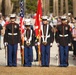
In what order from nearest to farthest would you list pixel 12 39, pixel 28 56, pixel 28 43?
pixel 12 39 → pixel 28 43 → pixel 28 56

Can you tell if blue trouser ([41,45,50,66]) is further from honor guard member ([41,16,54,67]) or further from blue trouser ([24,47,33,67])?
blue trouser ([24,47,33,67])

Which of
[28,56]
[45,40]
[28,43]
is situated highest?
[45,40]

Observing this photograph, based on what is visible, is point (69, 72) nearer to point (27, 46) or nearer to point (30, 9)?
point (27, 46)

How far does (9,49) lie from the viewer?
13.1 m

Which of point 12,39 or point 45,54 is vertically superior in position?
point 12,39

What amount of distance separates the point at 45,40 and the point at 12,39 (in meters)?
1.09

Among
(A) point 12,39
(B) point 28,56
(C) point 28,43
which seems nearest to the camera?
(A) point 12,39

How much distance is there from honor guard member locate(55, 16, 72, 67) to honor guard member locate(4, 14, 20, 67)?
135 cm

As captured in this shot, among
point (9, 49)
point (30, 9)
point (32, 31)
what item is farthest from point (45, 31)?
point (30, 9)

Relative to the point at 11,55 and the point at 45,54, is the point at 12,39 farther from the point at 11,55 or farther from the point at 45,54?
the point at 45,54

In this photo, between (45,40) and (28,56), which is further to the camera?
(28,56)

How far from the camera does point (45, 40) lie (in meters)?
13.0

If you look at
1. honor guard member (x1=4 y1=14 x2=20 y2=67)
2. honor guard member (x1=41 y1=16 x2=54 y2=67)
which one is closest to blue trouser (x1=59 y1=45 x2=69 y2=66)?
honor guard member (x1=41 y1=16 x2=54 y2=67)

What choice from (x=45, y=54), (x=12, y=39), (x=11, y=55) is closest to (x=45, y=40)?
(x=45, y=54)
